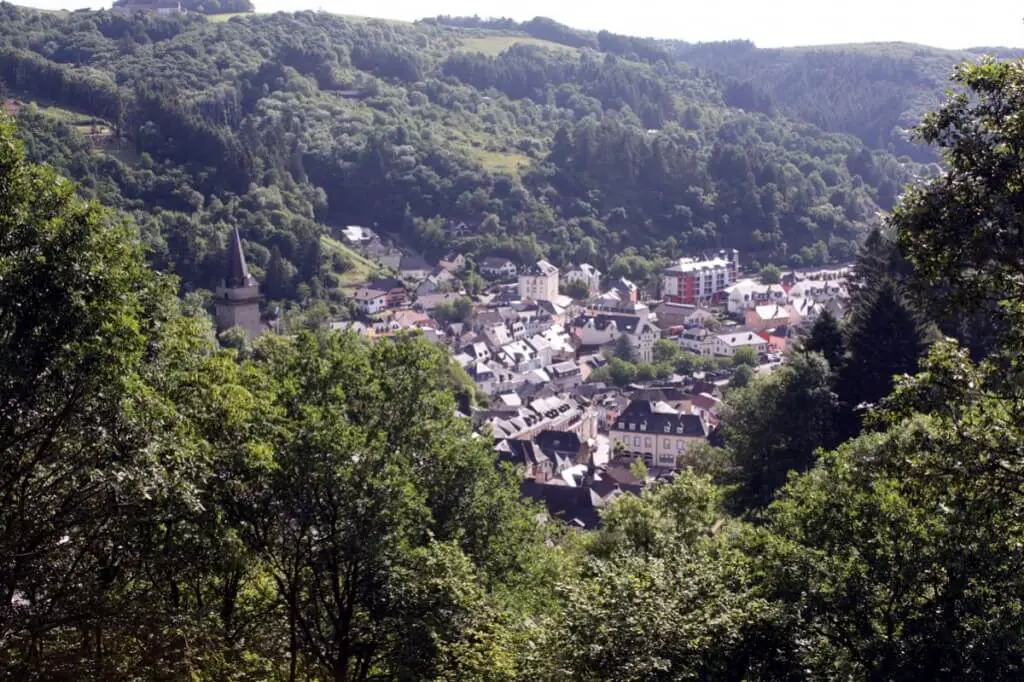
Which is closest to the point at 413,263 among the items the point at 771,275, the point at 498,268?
the point at 498,268

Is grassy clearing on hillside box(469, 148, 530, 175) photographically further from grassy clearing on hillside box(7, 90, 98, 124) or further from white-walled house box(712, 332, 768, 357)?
white-walled house box(712, 332, 768, 357)

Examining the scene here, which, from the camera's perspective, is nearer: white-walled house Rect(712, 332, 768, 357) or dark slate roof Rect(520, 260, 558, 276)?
white-walled house Rect(712, 332, 768, 357)

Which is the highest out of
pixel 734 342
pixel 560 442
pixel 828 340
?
pixel 828 340

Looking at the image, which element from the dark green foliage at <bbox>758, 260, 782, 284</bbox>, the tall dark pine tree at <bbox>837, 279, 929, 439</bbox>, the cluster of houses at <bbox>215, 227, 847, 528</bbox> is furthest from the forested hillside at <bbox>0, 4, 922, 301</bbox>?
the tall dark pine tree at <bbox>837, 279, 929, 439</bbox>

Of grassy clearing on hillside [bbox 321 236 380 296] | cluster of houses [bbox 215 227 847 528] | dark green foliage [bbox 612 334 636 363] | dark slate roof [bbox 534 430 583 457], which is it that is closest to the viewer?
cluster of houses [bbox 215 227 847 528]

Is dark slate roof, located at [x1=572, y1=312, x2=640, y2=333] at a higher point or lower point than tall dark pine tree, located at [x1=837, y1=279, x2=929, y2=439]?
lower

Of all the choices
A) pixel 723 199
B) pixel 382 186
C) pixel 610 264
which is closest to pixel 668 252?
pixel 610 264

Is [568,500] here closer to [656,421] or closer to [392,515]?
[656,421]

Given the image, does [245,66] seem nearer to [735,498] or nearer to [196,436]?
[735,498]

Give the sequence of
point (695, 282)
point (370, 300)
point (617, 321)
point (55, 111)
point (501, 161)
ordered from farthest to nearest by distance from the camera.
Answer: point (501, 161) → point (695, 282) → point (55, 111) → point (370, 300) → point (617, 321)
